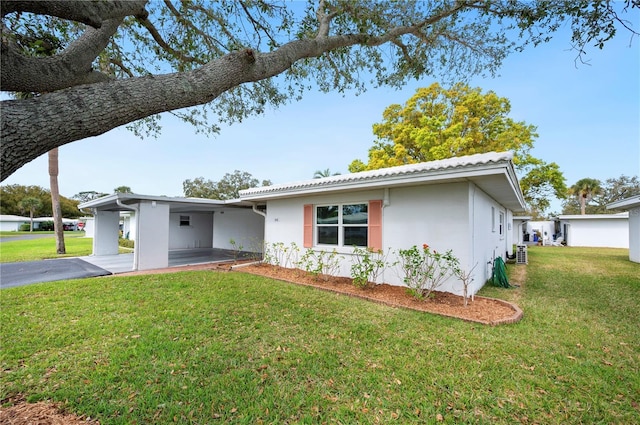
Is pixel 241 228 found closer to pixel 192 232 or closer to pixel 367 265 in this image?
pixel 192 232

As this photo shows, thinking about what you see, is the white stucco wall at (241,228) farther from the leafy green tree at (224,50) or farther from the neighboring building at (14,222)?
the neighboring building at (14,222)

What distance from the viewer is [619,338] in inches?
163

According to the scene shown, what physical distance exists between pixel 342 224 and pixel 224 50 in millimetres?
5188

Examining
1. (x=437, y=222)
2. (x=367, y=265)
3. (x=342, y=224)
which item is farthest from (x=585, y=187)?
(x=367, y=265)

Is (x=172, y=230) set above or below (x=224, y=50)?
below

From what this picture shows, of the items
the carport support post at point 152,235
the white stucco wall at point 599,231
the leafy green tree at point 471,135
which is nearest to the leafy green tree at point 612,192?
the white stucco wall at point 599,231

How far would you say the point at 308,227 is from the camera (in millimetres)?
8844

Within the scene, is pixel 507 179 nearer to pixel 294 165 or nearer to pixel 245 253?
pixel 245 253

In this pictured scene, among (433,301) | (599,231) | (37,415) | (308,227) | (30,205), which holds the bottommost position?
(37,415)

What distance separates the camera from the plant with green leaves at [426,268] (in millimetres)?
6034

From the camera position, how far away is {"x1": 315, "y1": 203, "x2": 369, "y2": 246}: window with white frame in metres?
7.68

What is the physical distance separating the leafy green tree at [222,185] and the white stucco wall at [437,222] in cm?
2904

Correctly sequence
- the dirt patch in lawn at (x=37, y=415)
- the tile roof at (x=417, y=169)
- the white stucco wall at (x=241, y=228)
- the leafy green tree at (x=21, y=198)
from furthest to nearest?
1. the leafy green tree at (x=21, y=198)
2. the white stucco wall at (x=241, y=228)
3. the tile roof at (x=417, y=169)
4. the dirt patch in lawn at (x=37, y=415)

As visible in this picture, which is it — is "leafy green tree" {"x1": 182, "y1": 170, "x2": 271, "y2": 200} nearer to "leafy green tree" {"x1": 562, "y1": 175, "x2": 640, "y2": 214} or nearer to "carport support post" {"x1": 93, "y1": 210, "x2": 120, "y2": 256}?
"carport support post" {"x1": 93, "y1": 210, "x2": 120, "y2": 256}
